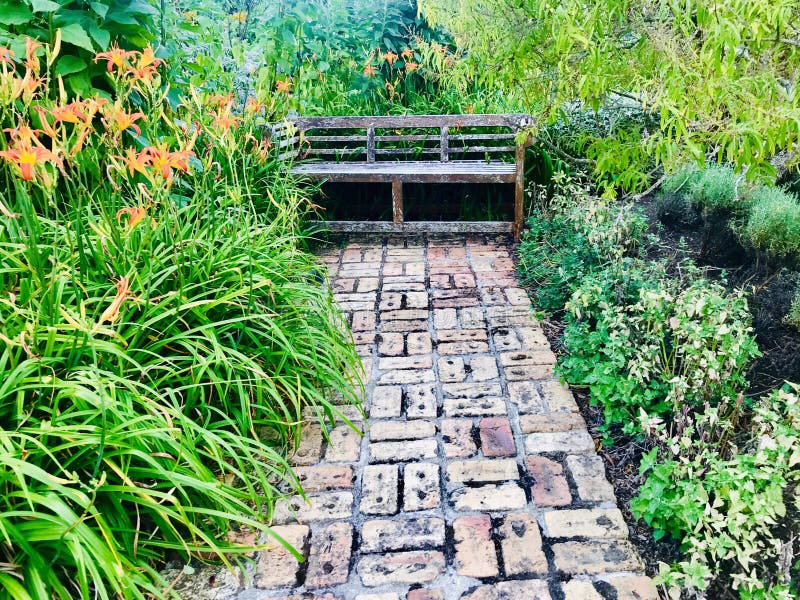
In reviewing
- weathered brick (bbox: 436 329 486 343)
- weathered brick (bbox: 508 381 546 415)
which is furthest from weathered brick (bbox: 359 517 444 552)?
weathered brick (bbox: 436 329 486 343)

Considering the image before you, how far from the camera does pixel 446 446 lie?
8.36 ft

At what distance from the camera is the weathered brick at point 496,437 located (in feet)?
8.21

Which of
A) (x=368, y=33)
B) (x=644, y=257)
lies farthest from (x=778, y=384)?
(x=368, y=33)

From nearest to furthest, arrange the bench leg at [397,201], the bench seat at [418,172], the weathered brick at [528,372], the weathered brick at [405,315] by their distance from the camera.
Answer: the weathered brick at [528,372], the weathered brick at [405,315], the bench seat at [418,172], the bench leg at [397,201]

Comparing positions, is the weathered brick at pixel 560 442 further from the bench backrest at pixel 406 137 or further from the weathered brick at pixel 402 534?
the bench backrest at pixel 406 137

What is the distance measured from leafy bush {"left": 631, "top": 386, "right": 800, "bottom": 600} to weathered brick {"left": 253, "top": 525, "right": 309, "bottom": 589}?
1.06 metres

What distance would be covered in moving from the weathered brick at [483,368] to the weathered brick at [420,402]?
0.25 m

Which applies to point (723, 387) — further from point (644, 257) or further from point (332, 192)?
point (332, 192)

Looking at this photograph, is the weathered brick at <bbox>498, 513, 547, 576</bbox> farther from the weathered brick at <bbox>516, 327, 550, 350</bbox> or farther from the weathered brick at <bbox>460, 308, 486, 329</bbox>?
the weathered brick at <bbox>460, 308, 486, 329</bbox>

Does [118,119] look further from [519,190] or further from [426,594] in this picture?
[519,190]

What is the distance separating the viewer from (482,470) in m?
2.40

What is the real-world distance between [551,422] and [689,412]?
52 cm

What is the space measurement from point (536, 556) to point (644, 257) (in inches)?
90.8

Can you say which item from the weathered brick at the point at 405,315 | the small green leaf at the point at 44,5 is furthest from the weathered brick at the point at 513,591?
the small green leaf at the point at 44,5
